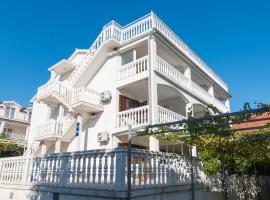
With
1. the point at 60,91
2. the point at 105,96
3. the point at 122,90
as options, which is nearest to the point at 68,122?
the point at 60,91

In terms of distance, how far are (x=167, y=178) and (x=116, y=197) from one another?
8.96 ft

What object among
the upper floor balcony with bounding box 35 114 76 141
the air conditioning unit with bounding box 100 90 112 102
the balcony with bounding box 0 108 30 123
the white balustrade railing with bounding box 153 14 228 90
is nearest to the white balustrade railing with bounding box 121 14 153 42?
the white balustrade railing with bounding box 153 14 228 90

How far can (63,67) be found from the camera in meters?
21.9

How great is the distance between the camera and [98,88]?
55.7ft

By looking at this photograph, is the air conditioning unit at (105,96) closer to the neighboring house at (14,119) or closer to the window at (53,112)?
the window at (53,112)

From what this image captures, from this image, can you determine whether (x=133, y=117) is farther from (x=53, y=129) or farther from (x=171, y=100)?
(x=53, y=129)

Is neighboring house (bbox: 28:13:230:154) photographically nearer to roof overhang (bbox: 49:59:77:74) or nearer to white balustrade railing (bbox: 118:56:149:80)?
white balustrade railing (bbox: 118:56:149:80)

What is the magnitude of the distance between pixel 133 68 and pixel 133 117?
3202mm

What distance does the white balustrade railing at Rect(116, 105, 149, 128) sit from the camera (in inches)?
534

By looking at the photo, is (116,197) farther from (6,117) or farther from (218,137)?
(6,117)

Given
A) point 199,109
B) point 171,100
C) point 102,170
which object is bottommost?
point 102,170

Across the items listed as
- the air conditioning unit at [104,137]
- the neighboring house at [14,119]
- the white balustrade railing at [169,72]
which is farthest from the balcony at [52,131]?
the neighboring house at [14,119]

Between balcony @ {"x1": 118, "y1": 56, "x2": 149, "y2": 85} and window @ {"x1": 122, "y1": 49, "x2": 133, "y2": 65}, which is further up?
window @ {"x1": 122, "y1": 49, "x2": 133, "y2": 65}

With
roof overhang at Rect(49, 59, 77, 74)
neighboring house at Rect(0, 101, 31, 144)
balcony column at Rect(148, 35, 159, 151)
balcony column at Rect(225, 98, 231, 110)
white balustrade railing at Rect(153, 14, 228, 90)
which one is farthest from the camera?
neighboring house at Rect(0, 101, 31, 144)
